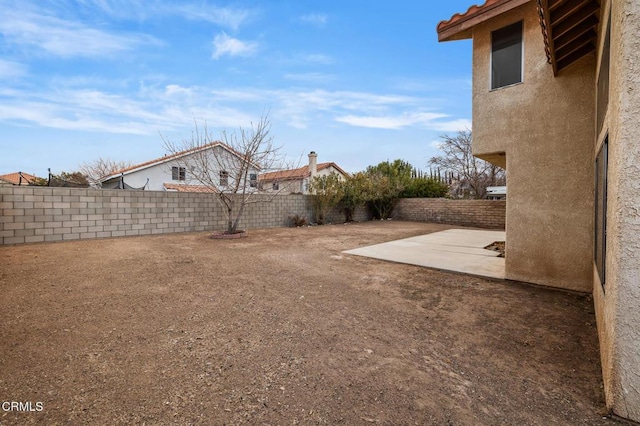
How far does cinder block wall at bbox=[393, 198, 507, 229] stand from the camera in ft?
43.1

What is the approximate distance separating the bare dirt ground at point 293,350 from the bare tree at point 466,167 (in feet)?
54.5

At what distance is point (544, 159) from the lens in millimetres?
4074

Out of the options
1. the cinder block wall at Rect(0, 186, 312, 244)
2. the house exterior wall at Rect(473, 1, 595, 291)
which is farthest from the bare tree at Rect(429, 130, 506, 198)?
the house exterior wall at Rect(473, 1, 595, 291)

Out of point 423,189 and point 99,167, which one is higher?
point 99,167

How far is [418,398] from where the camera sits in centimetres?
187

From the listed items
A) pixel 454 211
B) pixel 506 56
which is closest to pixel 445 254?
pixel 506 56

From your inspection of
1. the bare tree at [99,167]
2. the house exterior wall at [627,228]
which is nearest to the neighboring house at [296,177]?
the house exterior wall at [627,228]

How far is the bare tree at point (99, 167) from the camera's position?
2605 centimetres

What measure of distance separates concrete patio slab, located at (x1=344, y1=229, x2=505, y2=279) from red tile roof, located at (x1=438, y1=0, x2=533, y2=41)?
13.7ft

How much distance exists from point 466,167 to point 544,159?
17146 mm

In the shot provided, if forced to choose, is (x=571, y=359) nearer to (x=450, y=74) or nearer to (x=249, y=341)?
(x=249, y=341)

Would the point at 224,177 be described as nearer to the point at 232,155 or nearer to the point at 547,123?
the point at 232,155

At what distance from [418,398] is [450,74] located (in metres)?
15.1

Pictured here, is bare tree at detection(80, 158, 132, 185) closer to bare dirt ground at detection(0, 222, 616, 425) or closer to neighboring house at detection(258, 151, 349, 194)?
neighboring house at detection(258, 151, 349, 194)
